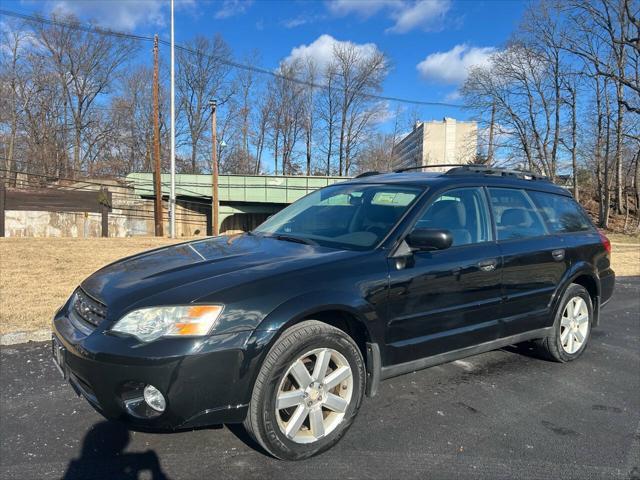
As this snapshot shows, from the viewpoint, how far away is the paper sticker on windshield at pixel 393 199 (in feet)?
11.4

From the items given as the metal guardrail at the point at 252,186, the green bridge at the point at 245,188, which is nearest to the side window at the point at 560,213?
the green bridge at the point at 245,188

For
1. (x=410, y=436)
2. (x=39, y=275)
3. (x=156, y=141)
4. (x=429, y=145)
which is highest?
(x=429, y=145)

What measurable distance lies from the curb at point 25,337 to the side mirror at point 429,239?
406 cm

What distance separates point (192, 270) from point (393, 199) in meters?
1.63

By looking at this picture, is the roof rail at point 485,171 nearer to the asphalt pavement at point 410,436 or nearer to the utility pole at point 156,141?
the asphalt pavement at point 410,436

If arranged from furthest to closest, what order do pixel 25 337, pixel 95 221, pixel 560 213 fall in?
pixel 95 221 → pixel 25 337 → pixel 560 213

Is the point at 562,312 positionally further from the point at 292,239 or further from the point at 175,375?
the point at 175,375

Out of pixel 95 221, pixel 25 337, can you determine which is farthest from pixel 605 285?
pixel 95 221

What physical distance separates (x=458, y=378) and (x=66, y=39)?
51627 mm

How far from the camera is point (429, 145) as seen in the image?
72.8m

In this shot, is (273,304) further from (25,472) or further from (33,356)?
(33,356)

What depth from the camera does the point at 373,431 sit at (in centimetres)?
306

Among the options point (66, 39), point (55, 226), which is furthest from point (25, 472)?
point (66, 39)

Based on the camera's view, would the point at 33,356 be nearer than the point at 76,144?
Yes
